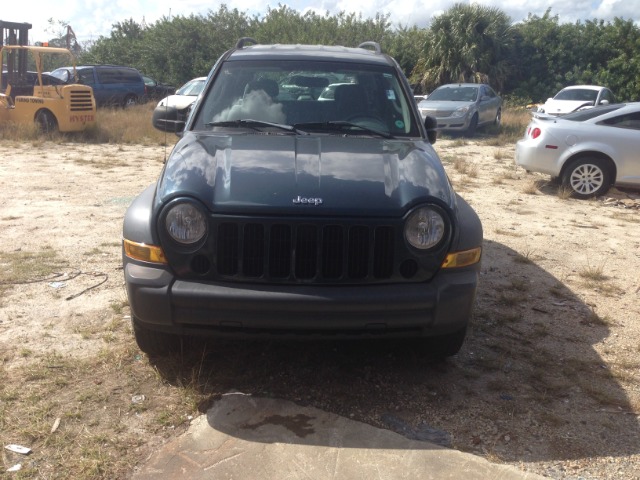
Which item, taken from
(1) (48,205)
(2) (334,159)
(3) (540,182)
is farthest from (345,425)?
(3) (540,182)

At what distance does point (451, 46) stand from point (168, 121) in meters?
25.5

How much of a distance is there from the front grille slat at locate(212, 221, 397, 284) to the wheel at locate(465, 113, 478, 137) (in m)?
15.9

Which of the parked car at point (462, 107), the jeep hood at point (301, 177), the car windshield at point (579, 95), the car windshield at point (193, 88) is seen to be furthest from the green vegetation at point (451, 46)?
the jeep hood at point (301, 177)

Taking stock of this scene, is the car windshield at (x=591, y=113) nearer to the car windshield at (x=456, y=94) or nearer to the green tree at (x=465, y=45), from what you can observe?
the car windshield at (x=456, y=94)

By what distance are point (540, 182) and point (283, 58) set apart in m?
7.32

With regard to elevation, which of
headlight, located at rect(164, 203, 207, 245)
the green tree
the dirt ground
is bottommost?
the dirt ground

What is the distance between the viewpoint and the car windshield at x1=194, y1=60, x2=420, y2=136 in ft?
16.1

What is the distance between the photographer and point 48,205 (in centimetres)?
864

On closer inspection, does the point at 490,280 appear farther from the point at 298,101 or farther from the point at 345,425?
the point at 345,425

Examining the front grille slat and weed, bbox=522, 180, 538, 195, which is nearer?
the front grille slat

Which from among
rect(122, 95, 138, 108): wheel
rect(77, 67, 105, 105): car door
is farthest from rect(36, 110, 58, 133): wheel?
rect(122, 95, 138, 108): wheel

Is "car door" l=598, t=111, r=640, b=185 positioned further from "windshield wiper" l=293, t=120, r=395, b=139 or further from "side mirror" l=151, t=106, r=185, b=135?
"side mirror" l=151, t=106, r=185, b=135

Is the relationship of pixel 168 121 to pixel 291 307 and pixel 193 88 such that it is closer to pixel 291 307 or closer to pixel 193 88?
pixel 291 307

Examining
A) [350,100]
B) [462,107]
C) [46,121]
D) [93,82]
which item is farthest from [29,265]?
[93,82]
